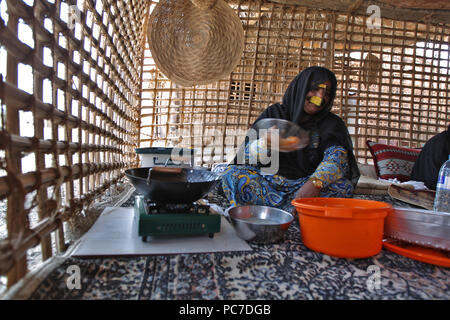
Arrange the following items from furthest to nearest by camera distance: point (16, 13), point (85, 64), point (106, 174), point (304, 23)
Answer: point (304, 23), point (106, 174), point (85, 64), point (16, 13)

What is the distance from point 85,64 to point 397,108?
318cm

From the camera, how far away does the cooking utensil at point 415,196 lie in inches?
68.2

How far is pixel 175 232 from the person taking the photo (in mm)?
913

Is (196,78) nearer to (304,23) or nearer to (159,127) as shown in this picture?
(159,127)

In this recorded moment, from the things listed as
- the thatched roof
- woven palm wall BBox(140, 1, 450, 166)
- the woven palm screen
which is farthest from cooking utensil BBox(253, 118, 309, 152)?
the thatched roof

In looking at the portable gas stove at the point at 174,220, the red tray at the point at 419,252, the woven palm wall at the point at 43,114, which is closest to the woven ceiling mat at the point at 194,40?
the woven palm wall at the point at 43,114

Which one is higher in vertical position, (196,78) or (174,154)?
(196,78)

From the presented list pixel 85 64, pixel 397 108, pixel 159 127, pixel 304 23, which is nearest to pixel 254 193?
pixel 85 64

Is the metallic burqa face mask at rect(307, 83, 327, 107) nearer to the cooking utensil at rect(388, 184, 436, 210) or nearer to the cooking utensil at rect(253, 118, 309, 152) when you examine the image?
the cooking utensil at rect(253, 118, 309, 152)

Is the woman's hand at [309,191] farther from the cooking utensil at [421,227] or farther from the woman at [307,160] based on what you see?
the cooking utensil at [421,227]

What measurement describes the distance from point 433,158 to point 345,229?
177 centimetres

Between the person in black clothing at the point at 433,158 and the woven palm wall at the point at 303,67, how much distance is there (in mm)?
A: 827

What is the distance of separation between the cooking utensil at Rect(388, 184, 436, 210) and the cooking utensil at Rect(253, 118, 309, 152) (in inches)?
35.0

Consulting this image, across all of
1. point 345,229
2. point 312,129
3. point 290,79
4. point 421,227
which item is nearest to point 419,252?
point 421,227
